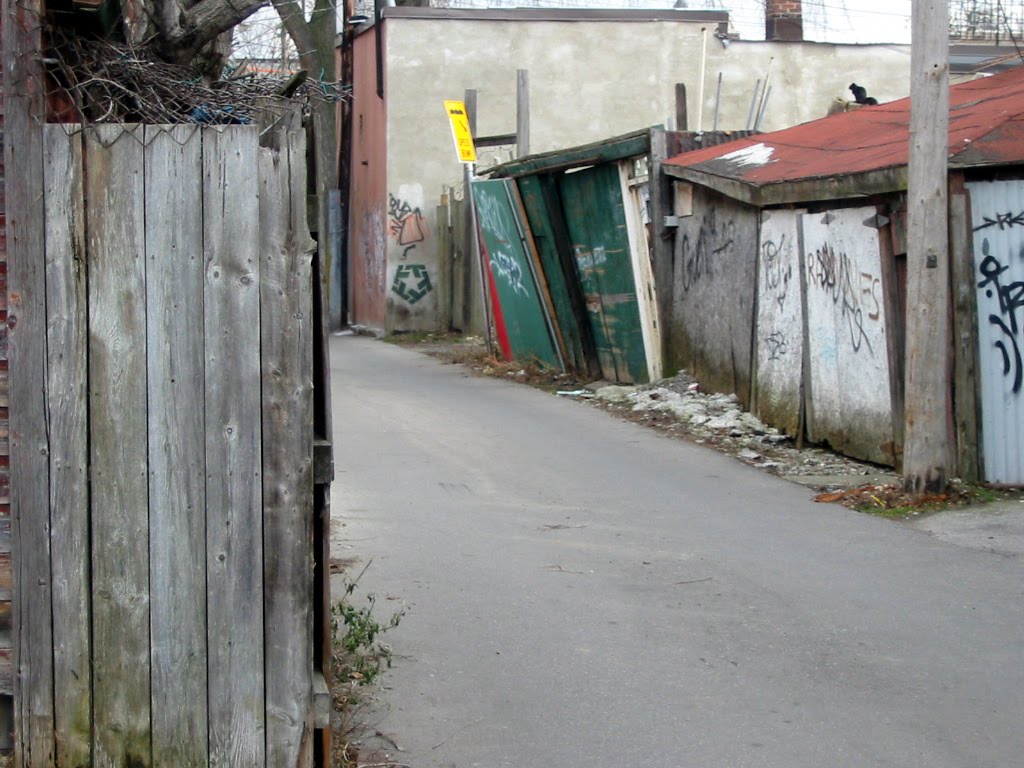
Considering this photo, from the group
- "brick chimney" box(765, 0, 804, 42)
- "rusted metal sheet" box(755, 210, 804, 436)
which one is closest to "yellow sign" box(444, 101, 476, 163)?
"rusted metal sheet" box(755, 210, 804, 436)

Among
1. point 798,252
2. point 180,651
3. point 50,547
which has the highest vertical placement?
point 798,252

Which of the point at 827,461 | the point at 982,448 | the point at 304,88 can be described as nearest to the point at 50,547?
the point at 304,88

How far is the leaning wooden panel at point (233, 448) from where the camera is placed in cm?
367

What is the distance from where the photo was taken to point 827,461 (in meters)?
9.98

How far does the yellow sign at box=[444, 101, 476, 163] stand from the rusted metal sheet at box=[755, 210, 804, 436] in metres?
7.12

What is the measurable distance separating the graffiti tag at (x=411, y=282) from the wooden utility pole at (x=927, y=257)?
666 inches

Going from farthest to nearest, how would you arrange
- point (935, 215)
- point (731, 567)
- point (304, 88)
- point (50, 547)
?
point (935, 215), point (731, 567), point (304, 88), point (50, 547)

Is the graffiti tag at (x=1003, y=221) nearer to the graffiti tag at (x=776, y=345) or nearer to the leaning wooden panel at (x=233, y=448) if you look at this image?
the graffiti tag at (x=776, y=345)

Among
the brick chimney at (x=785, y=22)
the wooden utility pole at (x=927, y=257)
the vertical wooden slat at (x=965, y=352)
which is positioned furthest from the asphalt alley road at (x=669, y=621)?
the brick chimney at (x=785, y=22)

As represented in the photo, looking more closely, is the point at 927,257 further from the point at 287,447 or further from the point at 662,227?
the point at 287,447

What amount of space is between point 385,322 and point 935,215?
17377 millimetres

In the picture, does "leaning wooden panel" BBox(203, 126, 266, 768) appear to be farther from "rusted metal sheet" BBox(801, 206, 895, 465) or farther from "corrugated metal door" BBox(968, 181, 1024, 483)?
"rusted metal sheet" BBox(801, 206, 895, 465)

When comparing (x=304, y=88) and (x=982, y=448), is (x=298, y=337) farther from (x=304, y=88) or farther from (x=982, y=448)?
(x=982, y=448)

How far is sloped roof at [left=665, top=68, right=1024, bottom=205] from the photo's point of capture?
8.69 metres
